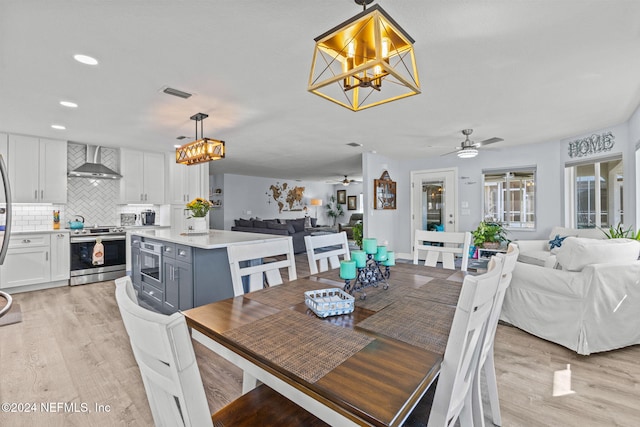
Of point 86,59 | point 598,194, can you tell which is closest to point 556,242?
point 598,194

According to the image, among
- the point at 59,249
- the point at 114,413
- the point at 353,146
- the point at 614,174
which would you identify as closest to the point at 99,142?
the point at 59,249

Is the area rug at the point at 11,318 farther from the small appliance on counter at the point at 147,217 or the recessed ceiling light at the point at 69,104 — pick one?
the small appliance on counter at the point at 147,217

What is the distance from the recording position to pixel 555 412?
1796mm

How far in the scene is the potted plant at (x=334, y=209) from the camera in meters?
13.2

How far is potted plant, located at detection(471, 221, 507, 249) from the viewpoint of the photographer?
221 inches

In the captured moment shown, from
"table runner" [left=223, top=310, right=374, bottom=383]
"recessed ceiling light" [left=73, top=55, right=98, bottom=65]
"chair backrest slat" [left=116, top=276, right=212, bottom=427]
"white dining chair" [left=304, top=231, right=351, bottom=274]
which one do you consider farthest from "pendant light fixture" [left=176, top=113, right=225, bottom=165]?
"chair backrest slat" [left=116, top=276, right=212, bottom=427]

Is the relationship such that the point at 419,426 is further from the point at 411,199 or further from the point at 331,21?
the point at 411,199

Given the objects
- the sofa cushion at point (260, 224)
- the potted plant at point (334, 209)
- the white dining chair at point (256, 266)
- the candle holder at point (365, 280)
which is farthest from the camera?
the potted plant at point (334, 209)

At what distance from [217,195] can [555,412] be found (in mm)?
9293

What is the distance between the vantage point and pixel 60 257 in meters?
4.65

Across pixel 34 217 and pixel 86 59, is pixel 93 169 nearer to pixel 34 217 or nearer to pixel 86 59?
pixel 34 217

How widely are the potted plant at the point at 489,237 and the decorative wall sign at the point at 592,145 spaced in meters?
1.73

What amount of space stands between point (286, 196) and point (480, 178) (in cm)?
699

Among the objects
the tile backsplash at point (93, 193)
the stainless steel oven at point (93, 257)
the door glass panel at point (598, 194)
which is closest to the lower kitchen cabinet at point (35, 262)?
the stainless steel oven at point (93, 257)
